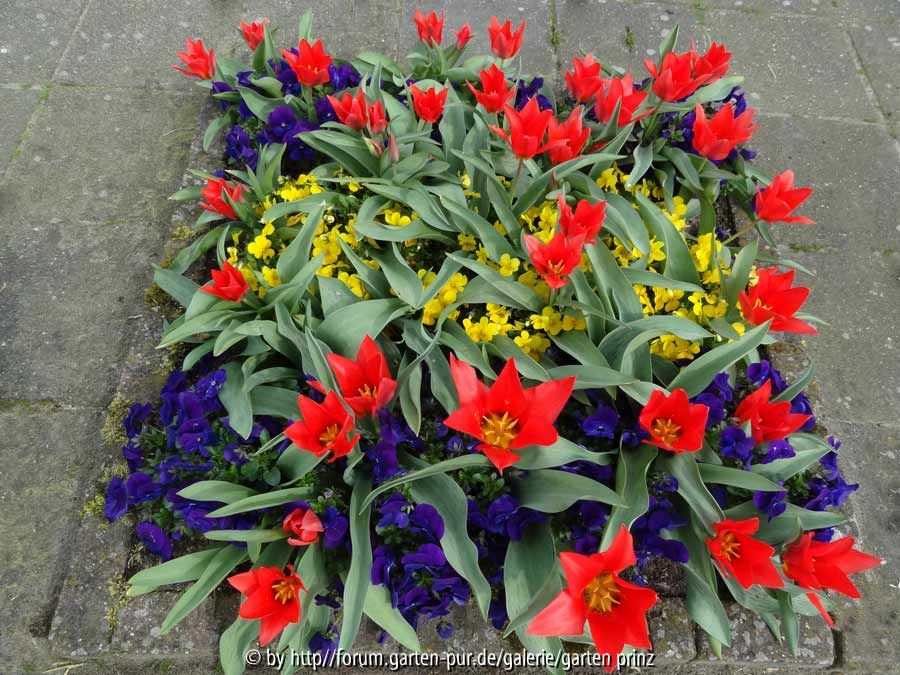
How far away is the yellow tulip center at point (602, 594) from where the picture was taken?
1227mm

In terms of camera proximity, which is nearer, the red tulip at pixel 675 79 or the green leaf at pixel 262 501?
the green leaf at pixel 262 501

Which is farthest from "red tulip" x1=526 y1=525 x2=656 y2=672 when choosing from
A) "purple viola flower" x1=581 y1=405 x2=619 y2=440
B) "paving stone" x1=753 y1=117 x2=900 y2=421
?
"paving stone" x1=753 y1=117 x2=900 y2=421

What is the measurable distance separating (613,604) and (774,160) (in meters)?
2.50

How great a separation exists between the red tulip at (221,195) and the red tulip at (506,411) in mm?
1134

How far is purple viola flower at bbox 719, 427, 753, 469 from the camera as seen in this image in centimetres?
163

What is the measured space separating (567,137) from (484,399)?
1017 mm

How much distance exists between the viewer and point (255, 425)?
1.75 meters

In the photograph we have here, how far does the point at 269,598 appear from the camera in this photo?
141cm

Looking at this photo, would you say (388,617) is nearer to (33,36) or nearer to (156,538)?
(156,538)

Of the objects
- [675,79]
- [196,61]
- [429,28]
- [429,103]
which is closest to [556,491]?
[429,103]

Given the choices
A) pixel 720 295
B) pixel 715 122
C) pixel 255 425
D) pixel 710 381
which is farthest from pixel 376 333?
pixel 715 122

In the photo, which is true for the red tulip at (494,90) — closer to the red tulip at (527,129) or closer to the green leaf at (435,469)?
the red tulip at (527,129)

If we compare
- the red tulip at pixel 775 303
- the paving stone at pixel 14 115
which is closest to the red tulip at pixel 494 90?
the red tulip at pixel 775 303

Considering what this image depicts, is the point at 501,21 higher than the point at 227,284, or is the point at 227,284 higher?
the point at 501,21
